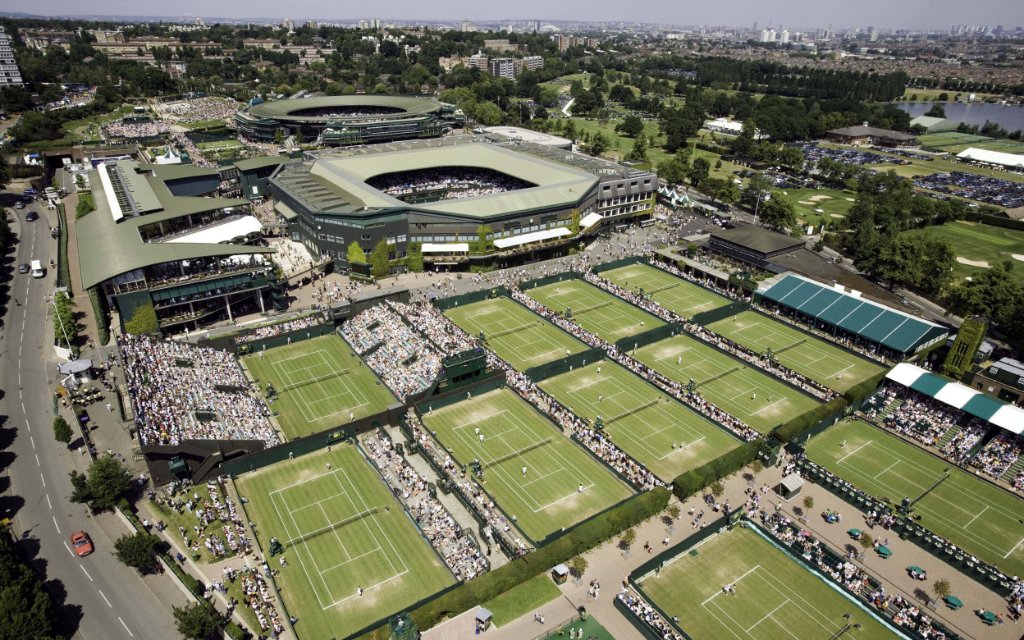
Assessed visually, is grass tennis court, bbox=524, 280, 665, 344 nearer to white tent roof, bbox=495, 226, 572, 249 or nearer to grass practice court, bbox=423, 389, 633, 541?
white tent roof, bbox=495, 226, 572, 249

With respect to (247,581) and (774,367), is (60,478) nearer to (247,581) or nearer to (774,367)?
(247,581)

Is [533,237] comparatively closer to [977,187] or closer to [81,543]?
[81,543]

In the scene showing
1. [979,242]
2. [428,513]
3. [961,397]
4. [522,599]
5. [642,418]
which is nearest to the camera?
[522,599]

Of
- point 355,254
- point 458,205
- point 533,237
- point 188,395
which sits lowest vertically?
point 188,395

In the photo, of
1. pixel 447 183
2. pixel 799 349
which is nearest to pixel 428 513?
pixel 799 349

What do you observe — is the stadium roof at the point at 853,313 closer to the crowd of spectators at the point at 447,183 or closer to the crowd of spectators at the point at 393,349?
the crowd of spectators at the point at 393,349

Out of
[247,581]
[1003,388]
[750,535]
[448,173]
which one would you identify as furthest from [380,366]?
[448,173]
